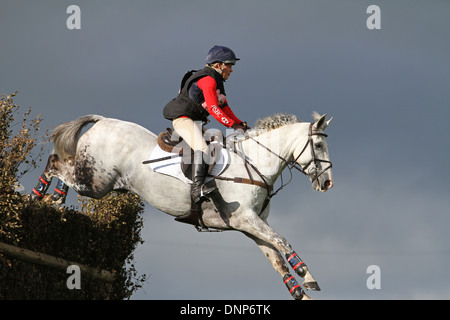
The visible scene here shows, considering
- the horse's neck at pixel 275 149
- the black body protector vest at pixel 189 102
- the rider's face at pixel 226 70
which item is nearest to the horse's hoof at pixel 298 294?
the horse's neck at pixel 275 149

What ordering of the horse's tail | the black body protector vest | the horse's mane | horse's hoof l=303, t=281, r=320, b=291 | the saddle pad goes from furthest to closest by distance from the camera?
the horse's tail < the horse's mane < the black body protector vest < the saddle pad < horse's hoof l=303, t=281, r=320, b=291

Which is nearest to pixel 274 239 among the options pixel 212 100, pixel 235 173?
pixel 235 173

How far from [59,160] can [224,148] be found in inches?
128

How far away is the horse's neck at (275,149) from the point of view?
1018cm

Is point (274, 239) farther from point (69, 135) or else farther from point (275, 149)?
point (69, 135)

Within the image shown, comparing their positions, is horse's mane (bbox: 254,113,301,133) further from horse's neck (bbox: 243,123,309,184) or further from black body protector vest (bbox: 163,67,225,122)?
black body protector vest (bbox: 163,67,225,122)

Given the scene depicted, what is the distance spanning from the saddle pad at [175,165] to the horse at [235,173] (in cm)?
8

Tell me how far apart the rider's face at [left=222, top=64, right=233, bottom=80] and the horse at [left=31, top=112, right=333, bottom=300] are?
996 mm

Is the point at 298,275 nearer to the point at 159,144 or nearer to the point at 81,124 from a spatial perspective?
the point at 159,144

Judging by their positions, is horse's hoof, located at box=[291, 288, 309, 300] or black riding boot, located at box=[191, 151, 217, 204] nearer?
horse's hoof, located at box=[291, 288, 309, 300]

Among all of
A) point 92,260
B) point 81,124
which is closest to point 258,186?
point 81,124

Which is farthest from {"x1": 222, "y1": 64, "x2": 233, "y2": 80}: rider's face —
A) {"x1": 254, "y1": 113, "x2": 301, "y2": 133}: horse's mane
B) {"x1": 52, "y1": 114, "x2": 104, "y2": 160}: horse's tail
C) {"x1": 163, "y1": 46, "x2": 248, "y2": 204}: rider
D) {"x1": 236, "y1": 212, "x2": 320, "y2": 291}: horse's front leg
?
{"x1": 52, "y1": 114, "x2": 104, "y2": 160}: horse's tail

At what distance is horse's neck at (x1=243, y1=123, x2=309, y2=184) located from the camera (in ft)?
33.4

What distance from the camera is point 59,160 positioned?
37.0ft
